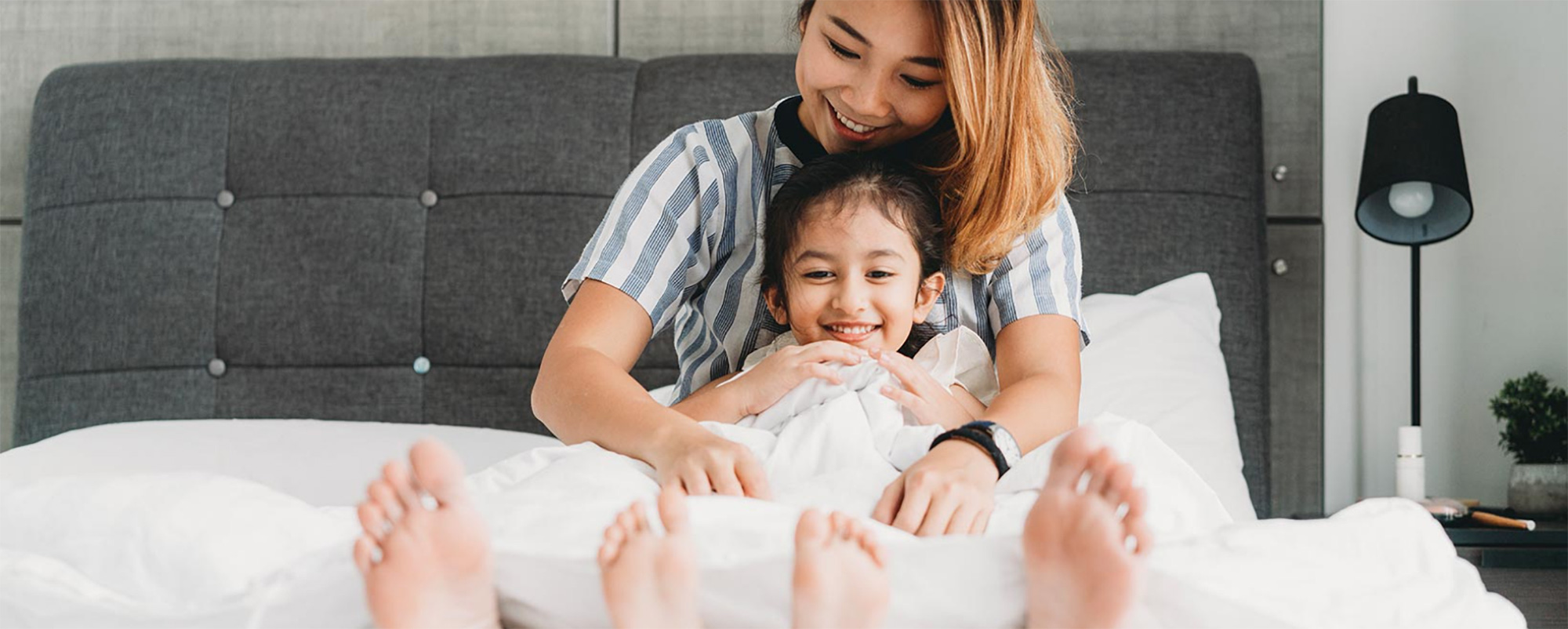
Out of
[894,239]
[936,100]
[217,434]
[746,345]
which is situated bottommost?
[217,434]

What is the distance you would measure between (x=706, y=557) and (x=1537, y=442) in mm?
1709

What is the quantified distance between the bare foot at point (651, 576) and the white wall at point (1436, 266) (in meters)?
1.79

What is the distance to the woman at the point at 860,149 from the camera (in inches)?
47.3

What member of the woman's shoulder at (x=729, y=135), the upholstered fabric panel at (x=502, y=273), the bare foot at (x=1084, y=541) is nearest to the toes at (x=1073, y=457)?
the bare foot at (x=1084, y=541)

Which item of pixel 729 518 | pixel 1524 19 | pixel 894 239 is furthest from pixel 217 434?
pixel 1524 19

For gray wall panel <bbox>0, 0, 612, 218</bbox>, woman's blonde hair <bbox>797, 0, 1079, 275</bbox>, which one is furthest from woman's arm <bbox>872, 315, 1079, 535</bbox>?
gray wall panel <bbox>0, 0, 612, 218</bbox>

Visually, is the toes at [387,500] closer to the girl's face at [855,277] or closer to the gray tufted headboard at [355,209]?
the girl's face at [855,277]

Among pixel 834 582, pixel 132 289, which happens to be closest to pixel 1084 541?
pixel 834 582

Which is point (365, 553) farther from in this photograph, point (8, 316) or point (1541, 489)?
point (8, 316)

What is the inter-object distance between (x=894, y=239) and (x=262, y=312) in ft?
4.53

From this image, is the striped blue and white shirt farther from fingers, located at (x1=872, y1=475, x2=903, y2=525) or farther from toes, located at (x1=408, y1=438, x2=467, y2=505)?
toes, located at (x1=408, y1=438, x2=467, y2=505)

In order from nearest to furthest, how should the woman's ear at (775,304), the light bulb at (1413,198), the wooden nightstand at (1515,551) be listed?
the woman's ear at (775,304) → the wooden nightstand at (1515,551) → the light bulb at (1413,198)

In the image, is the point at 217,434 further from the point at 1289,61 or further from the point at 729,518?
the point at 1289,61

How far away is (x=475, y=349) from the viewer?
84.1 inches
